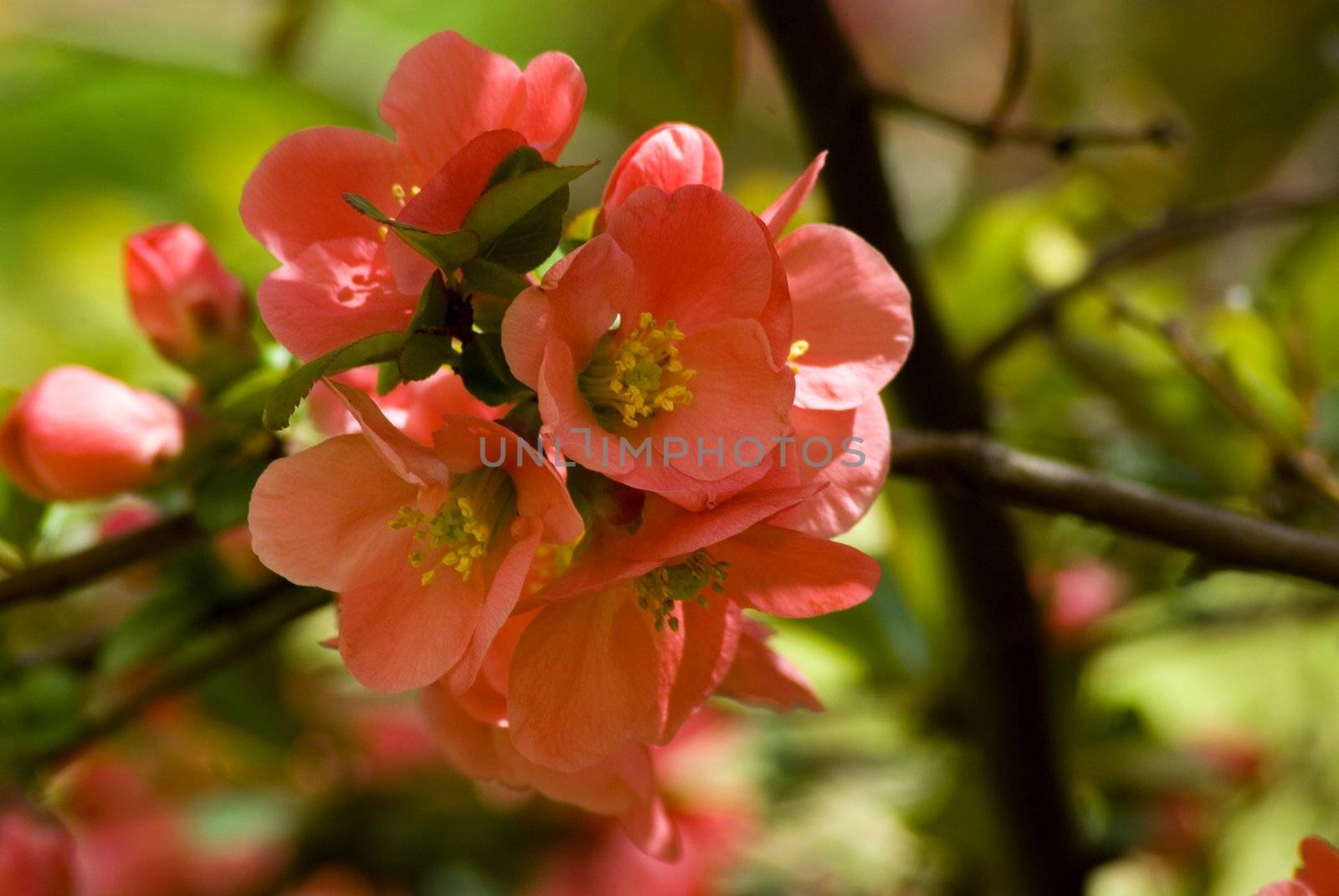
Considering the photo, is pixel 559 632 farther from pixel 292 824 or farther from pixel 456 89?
pixel 292 824

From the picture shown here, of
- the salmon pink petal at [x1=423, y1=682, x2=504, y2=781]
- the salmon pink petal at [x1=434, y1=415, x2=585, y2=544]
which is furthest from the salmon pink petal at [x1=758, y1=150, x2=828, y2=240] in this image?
the salmon pink petal at [x1=423, y1=682, x2=504, y2=781]

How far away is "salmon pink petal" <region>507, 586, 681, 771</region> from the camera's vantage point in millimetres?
404

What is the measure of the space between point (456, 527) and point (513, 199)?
0.39 feet

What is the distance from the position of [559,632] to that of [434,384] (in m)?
0.10

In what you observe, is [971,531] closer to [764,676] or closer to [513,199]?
Result: [764,676]

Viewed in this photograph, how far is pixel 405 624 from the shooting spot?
0.41m

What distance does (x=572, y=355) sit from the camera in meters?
0.40

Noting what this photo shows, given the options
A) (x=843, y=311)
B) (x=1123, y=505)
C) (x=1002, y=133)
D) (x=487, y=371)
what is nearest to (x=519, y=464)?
(x=487, y=371)

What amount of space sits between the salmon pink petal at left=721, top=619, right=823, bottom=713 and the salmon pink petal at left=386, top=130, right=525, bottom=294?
0.18 m

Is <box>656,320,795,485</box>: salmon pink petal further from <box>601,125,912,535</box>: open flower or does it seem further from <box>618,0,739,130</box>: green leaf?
<box>618,0,739,130</box>: green leaf

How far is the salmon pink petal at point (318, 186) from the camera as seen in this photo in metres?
0.41

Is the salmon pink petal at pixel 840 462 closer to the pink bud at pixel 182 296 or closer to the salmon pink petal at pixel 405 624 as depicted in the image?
the salmon pink petal at pixel 405 624

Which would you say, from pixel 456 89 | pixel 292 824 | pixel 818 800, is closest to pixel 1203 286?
pixel 818 800

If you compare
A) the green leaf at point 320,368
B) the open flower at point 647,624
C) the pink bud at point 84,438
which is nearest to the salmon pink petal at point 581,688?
the open flower at point 647,624
